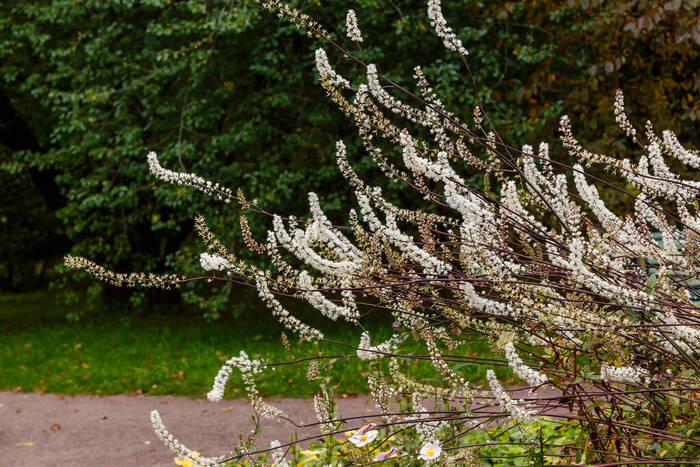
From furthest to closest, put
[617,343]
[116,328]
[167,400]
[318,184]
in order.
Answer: [116,328], [318,184], [167,400], [617,343]

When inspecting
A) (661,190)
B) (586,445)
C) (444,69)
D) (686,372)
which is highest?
(444,69)

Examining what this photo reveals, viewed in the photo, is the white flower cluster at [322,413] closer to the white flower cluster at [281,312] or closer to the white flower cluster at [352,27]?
the white flower cluster at [281,312]

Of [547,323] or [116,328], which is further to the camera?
[116,328]

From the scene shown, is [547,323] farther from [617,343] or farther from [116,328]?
[116,328]

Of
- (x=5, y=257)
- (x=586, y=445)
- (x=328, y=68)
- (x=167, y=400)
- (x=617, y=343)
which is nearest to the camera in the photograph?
(x=617, y=343)

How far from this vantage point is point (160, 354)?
9445 mm

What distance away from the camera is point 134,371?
27.9 ft

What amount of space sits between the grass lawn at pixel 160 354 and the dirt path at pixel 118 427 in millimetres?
326

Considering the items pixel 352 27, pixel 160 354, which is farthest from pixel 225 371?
pixel 160 354

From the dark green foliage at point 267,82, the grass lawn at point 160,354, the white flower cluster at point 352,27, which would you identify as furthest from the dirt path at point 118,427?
the white flower cluster at point 352,27

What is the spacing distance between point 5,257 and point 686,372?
1950cm

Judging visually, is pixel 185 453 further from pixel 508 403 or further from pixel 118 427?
pixel 118 427

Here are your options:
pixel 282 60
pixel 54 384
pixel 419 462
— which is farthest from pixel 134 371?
pixel 419 462

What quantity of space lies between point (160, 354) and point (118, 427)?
3.06 m
